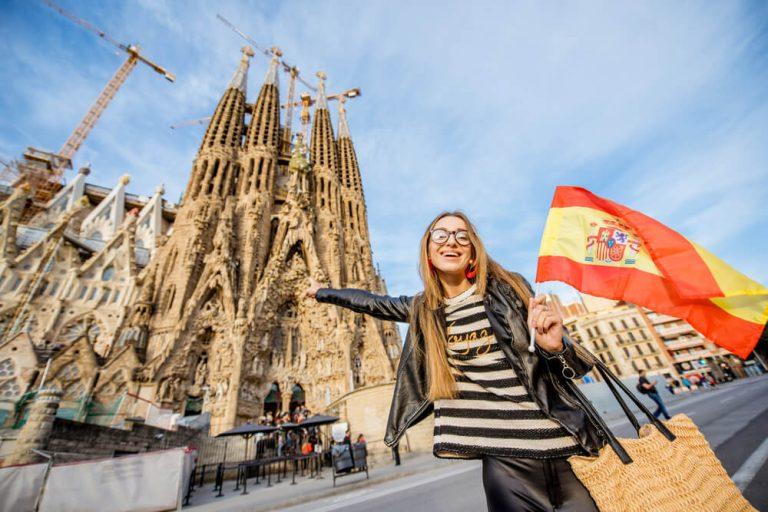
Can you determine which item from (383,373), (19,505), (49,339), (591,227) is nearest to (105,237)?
(49,339)

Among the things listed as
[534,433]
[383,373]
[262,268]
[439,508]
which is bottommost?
[439,508]

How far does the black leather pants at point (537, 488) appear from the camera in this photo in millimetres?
1146

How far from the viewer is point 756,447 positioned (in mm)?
3559

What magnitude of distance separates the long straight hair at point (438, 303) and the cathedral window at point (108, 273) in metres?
27.5

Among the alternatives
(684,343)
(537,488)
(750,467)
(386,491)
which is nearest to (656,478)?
(537,488)

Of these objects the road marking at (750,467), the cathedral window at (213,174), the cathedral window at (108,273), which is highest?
the cathedral window at (213,174)

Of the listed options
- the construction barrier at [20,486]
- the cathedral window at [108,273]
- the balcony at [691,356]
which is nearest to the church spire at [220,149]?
the cathedral window at [108,273]

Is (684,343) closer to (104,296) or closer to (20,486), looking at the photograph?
(20,486)

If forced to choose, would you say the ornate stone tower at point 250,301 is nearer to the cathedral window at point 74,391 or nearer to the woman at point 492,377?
the cathedral window at point 74,391

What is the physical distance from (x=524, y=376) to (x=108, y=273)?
2844 centimetres

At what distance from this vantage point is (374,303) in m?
1.96

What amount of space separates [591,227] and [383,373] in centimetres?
1474

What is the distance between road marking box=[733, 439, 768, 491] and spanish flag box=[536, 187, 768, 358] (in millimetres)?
1790

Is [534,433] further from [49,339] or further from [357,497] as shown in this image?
[49,339]
